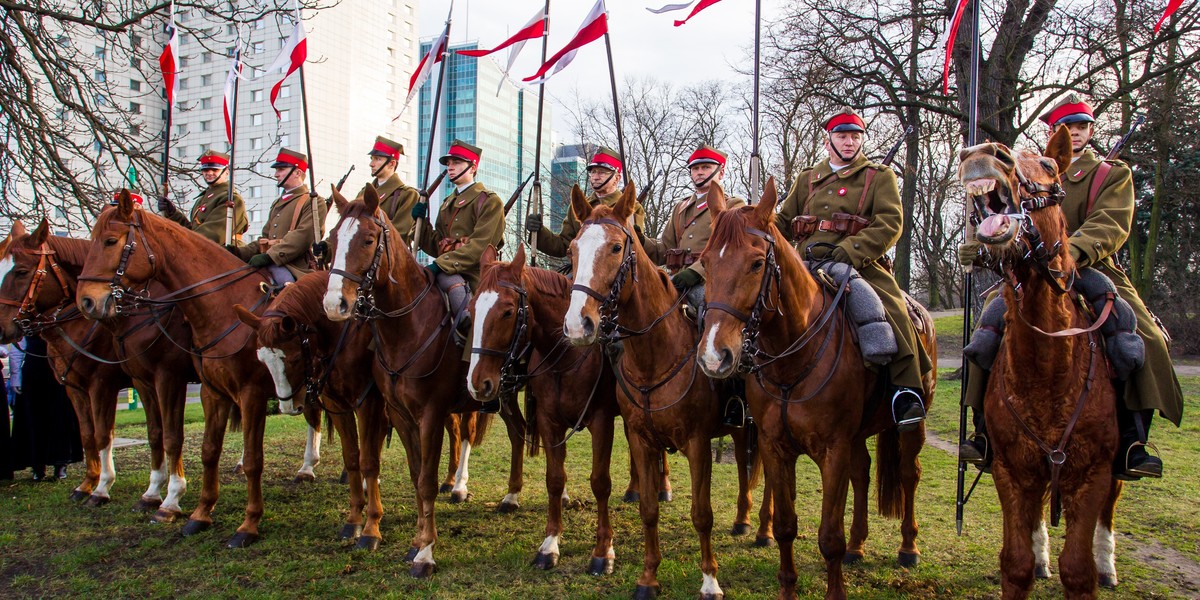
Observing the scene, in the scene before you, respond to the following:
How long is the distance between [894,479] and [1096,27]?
35.3 ft

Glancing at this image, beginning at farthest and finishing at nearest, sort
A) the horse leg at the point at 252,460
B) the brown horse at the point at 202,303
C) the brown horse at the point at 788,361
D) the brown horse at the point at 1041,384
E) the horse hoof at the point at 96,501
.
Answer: the horse hoof at the point at 96,501, the brown horse at the point at 202,303, the horse leg at the point at 252,460, the brown horse at the point at 788,361, the brown horse at the point at 1041,384

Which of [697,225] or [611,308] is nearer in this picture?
[611,308]

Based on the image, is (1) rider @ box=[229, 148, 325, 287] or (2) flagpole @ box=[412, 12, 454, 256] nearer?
(2) flagpole @ box=[412, 12, 454, 256]

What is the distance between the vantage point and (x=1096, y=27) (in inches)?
509

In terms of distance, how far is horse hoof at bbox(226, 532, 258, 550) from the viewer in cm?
664

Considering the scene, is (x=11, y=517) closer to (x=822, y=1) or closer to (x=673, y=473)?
(x=673, y=473)

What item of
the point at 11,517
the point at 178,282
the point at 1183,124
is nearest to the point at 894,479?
the point at 178,282

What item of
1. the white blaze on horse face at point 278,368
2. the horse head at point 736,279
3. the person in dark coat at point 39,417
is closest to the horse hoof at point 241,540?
the white blaze on horse face at point 278,368

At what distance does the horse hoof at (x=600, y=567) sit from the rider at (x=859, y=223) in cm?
240

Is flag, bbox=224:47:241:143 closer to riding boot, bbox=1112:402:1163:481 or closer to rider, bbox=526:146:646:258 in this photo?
rider, bbox=526:146:646:258

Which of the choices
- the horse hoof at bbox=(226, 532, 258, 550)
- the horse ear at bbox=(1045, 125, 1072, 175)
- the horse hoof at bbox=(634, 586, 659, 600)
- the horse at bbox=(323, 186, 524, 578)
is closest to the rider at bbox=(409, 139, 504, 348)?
the horse at bbox=(323, 186, 524, 578)

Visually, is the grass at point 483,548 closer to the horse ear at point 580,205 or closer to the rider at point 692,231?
the rider at point 692,231

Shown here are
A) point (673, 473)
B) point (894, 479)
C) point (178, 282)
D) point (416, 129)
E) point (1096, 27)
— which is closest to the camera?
point (894, 479)

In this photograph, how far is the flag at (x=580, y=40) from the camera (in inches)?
289
